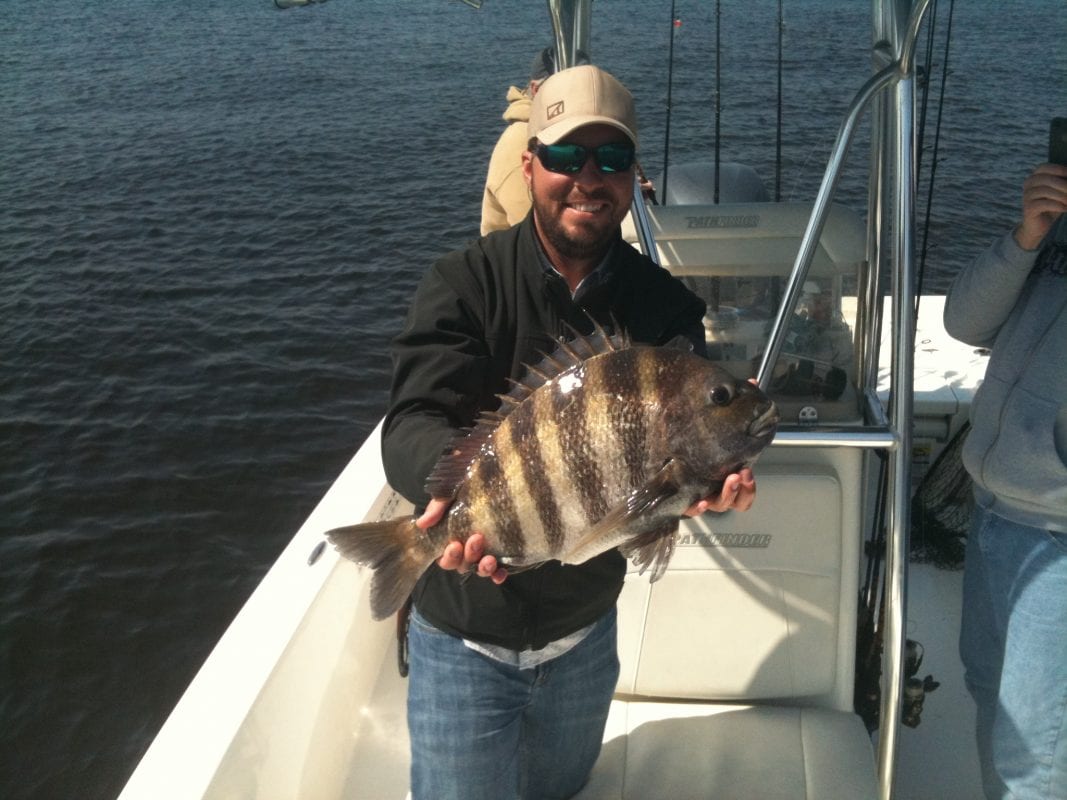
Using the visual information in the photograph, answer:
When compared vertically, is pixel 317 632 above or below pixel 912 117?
below

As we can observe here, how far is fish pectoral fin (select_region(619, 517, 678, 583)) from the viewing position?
1800 millimetres

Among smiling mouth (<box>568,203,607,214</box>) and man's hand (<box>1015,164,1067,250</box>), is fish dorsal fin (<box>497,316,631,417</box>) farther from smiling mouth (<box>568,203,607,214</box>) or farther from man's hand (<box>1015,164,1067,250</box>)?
man's hand (<box>1015,164,1067,250</box>)

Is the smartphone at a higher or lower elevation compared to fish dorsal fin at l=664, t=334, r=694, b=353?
higher

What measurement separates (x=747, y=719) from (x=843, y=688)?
0.33 metres

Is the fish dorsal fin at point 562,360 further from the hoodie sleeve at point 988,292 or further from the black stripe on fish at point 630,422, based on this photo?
the hoodie sleeve at point 988,292

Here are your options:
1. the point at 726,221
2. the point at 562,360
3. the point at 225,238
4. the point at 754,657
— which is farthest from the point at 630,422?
the point at 225,238

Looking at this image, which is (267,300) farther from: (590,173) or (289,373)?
(590,173)

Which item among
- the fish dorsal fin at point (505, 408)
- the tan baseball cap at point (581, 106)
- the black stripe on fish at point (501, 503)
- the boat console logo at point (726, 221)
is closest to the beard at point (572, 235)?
the tan baseball cap at point (581, 106)

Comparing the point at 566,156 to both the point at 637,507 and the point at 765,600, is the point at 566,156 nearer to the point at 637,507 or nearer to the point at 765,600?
the point at 637,507

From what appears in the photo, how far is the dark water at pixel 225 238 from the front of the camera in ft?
23.5

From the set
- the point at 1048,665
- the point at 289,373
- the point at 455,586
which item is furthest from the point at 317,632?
the point at 289,373

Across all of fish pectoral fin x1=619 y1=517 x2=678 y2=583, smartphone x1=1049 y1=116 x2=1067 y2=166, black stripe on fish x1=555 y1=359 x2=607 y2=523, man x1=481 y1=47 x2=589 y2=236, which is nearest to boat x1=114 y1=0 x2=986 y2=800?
smartphone x1=1049 y1=116 x2=1067 y2=166

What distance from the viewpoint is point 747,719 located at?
2959 millimetres

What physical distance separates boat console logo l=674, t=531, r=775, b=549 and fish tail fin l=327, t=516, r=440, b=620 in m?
1.20
